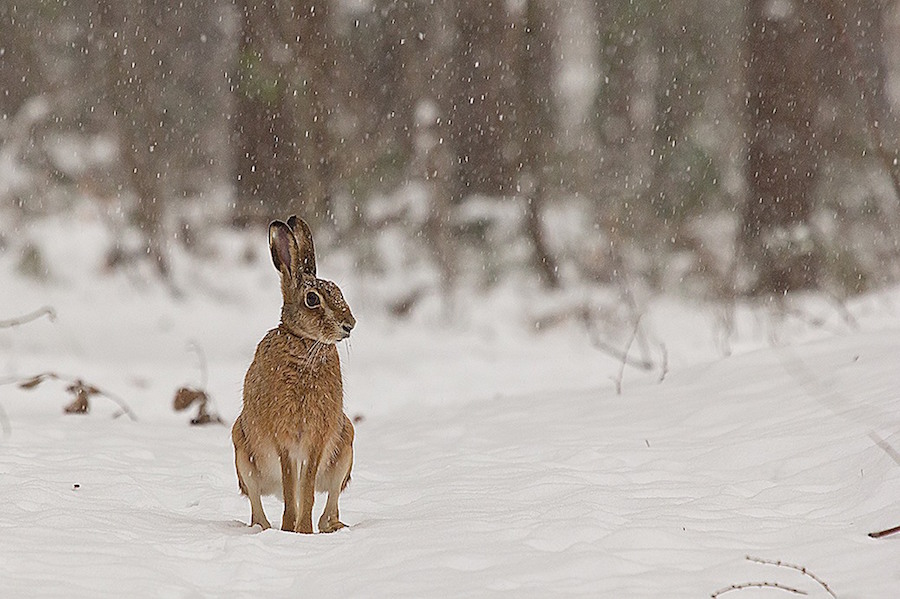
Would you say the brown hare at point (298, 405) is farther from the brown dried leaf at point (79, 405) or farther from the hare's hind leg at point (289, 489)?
the brown dried leaf at point (79, 405)

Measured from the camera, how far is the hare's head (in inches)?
170

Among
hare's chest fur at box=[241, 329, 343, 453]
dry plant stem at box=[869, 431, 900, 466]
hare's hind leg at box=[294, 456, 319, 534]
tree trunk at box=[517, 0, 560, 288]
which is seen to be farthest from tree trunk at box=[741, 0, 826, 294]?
hare's hind leg at box=[294, 456, 319, 534]

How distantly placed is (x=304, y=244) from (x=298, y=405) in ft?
2.13

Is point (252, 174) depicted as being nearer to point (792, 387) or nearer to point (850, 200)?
point (850, 200)

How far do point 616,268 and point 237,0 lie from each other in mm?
6071

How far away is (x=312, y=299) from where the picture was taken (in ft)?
14.2

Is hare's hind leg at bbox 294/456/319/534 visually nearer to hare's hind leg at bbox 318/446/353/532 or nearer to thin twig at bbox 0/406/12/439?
hare's hind leg at bbox 318/446/353/532

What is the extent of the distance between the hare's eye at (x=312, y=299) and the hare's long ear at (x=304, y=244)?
0.19 m

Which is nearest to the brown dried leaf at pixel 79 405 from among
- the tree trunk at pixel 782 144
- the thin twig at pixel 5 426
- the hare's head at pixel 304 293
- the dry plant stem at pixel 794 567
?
the thin twig at pixel 5 426

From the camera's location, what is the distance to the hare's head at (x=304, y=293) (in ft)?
14.2

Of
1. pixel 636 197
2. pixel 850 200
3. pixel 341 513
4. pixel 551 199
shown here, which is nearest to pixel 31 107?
pixel 551 199

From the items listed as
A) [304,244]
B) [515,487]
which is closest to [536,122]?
[515,487]

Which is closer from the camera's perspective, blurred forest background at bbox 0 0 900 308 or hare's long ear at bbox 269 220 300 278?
hare's long ear at bbox 269 220 300 278

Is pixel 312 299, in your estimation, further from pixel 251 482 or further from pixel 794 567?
pixel 794 567
